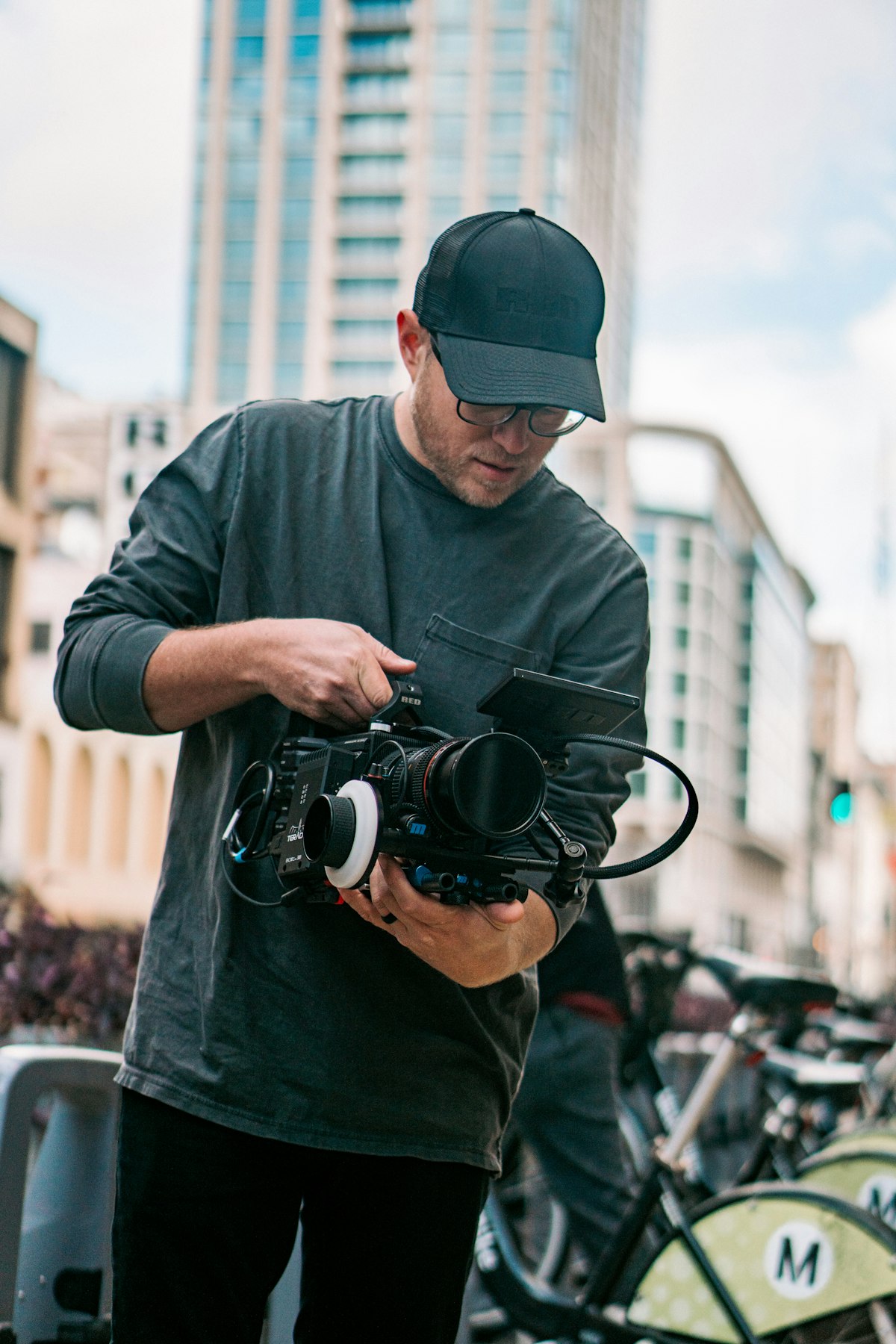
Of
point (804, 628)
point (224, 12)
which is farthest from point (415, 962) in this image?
point (804, 628)

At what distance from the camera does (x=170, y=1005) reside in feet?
7.33

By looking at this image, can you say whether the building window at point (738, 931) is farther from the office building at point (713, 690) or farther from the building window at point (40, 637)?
the building window at point (40, 637)

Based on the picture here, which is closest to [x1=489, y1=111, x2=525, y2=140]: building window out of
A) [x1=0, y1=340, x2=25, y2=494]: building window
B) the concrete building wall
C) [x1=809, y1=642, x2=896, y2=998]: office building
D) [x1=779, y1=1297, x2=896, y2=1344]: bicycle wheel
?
[x1=809, y1=642, x2=896, y2=998]: office building

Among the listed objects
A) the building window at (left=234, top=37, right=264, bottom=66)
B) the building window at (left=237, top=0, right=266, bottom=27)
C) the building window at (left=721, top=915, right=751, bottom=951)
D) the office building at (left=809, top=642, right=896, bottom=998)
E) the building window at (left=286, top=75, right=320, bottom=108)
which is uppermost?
the building window at (left=237, top=0, right=266, bottom=27)

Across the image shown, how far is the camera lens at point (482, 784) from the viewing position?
184 centimetres

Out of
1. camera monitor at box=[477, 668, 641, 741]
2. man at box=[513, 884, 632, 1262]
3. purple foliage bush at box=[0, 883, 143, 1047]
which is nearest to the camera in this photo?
camera monitor at box=[477, 668, 641, 741]

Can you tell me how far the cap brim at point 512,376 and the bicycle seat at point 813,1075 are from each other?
340 centimetres

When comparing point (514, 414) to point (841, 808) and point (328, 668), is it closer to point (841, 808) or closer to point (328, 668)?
point (328, 668)

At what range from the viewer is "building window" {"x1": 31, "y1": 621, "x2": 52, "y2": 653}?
13664 millimetres

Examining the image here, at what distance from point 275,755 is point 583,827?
18.3 inches

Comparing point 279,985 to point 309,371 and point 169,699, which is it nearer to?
point 169,699

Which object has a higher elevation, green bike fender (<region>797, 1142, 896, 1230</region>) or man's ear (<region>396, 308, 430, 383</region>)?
man's ear (<region>396, 308, 430, 383</region>)

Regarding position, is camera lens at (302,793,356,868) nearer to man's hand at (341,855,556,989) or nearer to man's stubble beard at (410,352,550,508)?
man's hand at (341,855,556,989)

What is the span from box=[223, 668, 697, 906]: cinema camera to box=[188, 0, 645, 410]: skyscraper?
102664 millimetres
